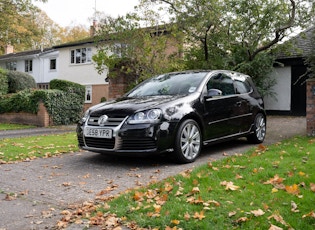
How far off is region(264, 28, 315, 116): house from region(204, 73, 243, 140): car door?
10.7 m

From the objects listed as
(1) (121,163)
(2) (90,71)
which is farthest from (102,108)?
(2) (90,71)

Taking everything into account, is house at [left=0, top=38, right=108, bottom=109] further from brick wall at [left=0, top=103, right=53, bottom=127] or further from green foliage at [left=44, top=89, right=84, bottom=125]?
brick wall at [left=0, top=103, right=53, bottom=127]

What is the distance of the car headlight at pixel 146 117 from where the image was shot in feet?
18.7

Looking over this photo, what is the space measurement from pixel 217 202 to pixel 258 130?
477cm

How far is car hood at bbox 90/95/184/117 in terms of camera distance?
5855mm

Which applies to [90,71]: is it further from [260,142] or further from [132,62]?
[260,142]

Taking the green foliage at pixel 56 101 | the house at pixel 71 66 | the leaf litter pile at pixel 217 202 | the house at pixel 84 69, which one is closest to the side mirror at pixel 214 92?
the leaf litter pile at pixel 217 202

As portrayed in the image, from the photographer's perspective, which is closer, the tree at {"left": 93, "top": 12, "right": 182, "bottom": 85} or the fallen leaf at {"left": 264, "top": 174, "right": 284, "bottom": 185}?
the fallen leaf at {"left": 264, "top": 174, "right": 284, "bottom": 185}

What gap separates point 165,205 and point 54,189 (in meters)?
1.75

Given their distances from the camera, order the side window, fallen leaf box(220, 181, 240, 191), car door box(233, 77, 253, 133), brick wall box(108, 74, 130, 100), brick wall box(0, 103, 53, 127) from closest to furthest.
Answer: fallen leaf box(220, 181, 240, 191), car door box(233, 77, 253, 133), the side window, brick wall box(108, 74, 130, 100), brick wall box(0, 103, 53, 127)

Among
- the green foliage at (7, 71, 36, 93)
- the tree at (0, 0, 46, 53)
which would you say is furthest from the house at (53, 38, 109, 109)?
the green foliage at (7, 71, 36, 93)

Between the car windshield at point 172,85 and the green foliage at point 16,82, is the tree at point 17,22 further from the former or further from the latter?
the car windshield at point 172,85

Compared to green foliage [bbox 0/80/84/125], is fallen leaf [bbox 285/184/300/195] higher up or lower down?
lower down

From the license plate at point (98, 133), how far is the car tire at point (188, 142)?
3.60 feet
